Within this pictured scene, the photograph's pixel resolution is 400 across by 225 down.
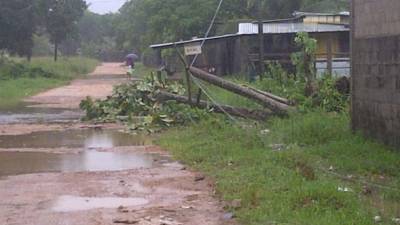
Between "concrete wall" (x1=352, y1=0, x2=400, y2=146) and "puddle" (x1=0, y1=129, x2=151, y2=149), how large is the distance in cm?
490

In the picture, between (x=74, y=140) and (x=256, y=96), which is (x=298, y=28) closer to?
(x=256, y=96)

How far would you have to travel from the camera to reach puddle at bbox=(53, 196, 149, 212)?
8.92 m

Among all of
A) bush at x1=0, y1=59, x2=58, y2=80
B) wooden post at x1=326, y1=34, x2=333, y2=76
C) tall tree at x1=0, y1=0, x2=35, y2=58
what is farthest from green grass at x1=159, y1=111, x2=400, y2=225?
tall tree at x1=0, y1=0, x2=35, y2=58

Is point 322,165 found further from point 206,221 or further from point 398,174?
point 206,221

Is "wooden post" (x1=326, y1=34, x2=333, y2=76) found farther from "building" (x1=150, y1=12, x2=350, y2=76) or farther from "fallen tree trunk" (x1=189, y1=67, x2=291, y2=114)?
"fallen tree trunk" (x1=189, y1=67, x2=291, y2=114)

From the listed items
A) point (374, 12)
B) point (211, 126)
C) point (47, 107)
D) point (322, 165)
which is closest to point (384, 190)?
point (322, 165)

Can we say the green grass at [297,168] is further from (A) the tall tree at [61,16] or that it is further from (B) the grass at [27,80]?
(A) the tall tree at [61,16]

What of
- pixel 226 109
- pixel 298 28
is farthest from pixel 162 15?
pixel 226 109

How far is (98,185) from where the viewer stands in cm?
1060

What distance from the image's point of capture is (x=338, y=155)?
11.9m

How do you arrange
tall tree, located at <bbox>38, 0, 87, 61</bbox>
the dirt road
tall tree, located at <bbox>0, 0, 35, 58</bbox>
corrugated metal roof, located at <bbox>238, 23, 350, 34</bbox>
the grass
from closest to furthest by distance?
the dirt road → corrugated metal roof, located at <bbox>238, 23, 350, 34</bbox> → the grass → tall tree, located at <bbox>0, 0, 35, 58</bbox> → tall tree, located at <bbox>38, 0, 87, 61</bbox>

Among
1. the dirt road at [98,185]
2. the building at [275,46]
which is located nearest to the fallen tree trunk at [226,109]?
the dirt road at [98,185]

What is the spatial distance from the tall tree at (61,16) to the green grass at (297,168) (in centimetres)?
4482

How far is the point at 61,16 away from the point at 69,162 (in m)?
48.9
